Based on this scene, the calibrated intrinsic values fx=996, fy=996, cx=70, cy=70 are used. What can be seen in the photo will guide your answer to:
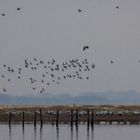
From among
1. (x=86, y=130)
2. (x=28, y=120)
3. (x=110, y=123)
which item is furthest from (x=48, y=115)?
(x=86, y=130)

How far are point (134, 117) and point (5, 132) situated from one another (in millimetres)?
45055

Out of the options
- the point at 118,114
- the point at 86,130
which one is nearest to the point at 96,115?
the point at 118,114

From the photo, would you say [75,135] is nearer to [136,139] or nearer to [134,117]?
[136,139]

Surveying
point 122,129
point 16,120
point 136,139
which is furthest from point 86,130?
point 16,120

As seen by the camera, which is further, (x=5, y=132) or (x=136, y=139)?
(x=5, y=132)

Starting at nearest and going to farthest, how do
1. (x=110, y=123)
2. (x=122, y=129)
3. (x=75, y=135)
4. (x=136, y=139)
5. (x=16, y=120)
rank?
1. (x=136, y=139)
2. (x=75, y=135)
3. (x=122, y=129)
4. (x=110, y=123)
5. (x=16, y=120)

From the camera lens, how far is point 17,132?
14238 cm

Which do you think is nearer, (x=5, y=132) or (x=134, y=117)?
(x=5, y=132)

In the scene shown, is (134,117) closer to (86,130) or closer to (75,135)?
(86,130)

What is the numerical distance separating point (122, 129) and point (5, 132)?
17134mm

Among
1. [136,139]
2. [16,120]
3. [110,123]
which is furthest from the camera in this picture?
[16,120]

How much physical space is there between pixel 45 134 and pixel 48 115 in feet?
165

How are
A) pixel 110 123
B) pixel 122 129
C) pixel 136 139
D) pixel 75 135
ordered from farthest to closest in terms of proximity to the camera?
pixel 110 123 → pixel 122 129 → pixel 75 135 → pixel 136 139

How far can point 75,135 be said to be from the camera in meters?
135
